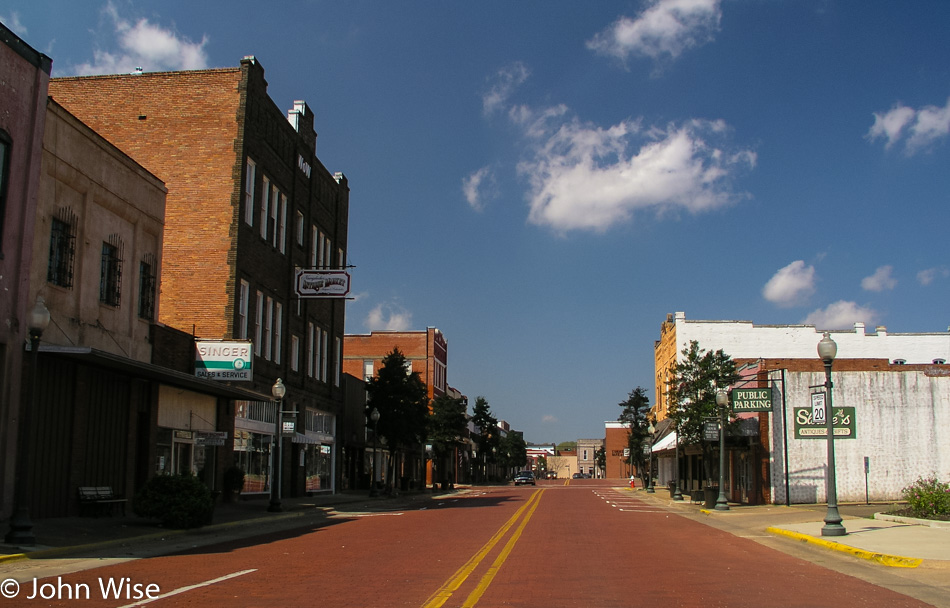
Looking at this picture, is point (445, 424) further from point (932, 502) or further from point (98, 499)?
point (932, 502)

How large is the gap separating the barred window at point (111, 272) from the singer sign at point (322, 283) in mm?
13202

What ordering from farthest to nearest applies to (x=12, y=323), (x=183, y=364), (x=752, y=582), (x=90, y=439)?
(x=183, y=364) → (x=90, y=439) → (x=12, y=323) → (x=752, y=582)

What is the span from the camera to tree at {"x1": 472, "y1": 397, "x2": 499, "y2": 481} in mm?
95625

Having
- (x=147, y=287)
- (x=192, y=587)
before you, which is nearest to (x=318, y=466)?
(x=147, y=287)

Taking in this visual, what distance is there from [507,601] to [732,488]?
29.9 metres

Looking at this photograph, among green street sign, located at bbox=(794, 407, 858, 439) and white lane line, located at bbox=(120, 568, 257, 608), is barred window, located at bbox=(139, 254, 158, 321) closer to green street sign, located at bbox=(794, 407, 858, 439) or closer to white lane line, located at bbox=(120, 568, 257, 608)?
white lane line, located at bbox=(120, 568, 257, 608)

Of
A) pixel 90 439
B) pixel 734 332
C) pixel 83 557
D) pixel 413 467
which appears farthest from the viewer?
pixel 413 467

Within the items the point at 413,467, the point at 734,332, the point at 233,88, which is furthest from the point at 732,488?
the point at 413,467

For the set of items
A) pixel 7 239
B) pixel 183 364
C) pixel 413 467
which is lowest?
pixel 413 467

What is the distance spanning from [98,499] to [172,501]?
2.93 m

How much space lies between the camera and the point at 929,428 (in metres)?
32.3

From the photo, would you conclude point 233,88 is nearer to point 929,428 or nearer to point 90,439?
point 90,439

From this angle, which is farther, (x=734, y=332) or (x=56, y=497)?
(x=734, y=332)

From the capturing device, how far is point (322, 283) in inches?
1409
